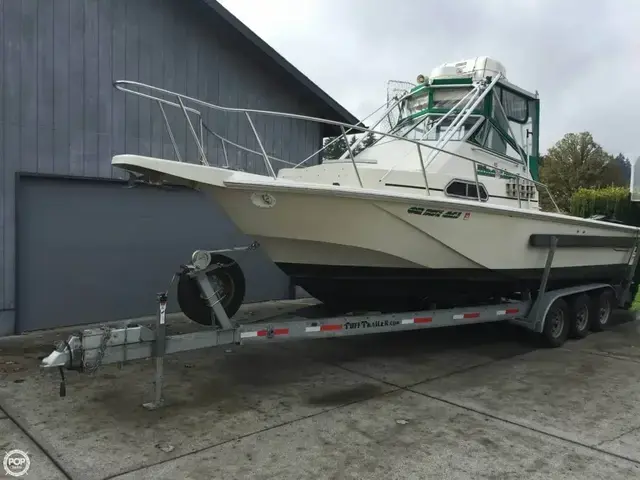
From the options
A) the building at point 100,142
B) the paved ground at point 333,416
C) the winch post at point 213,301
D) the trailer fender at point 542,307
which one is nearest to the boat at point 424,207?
the trailer fender at point 542,307

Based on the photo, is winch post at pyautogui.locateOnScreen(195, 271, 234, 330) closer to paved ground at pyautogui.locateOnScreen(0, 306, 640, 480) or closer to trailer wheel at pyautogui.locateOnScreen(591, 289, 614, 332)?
paved ground at pyautogui.locateOnScreen(0, 306, 640, 480)

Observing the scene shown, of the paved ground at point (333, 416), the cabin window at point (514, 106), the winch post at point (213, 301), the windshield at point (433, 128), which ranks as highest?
the cabin window at point (514, 106)

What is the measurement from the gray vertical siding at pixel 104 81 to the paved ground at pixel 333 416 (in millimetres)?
2366

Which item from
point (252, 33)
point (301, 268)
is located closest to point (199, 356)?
point (301, 268)

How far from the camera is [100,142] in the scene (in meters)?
7.61

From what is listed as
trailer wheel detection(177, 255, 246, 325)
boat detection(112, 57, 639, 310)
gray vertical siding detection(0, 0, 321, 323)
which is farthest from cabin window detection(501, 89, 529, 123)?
trailer wheel detection(177, 255, 246, 325)

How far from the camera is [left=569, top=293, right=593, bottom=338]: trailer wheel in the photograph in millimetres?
7488

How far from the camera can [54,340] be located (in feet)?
22.2

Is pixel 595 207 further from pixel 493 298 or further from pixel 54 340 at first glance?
pixel 54 340

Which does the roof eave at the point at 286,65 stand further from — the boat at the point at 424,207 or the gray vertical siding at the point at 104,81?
the boat at the point at 424,207

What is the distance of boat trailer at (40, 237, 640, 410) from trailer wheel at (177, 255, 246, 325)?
91mm

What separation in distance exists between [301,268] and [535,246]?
2.81 meters

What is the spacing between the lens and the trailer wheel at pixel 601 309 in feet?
26.4

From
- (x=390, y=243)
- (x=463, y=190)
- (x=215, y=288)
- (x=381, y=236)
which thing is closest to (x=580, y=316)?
(x=463, y=190)
